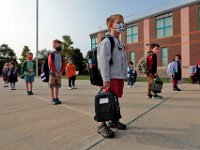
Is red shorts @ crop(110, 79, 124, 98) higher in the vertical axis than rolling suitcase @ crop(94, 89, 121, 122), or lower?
higher

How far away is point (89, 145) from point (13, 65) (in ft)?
40.6

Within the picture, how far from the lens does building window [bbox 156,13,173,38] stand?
34.8 metres

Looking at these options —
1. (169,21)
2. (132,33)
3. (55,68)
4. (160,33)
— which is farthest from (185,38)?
(55,68)

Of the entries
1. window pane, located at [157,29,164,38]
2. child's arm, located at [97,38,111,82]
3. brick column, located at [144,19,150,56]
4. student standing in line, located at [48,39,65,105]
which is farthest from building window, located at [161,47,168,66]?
child's arm, located at [97,38,111,82]

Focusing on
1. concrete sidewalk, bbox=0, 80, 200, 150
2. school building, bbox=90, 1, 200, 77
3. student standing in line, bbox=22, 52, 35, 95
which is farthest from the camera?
school building, bbox=90, 1, 200, 77

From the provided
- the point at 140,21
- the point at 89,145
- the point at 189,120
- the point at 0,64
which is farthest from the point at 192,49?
the point at 0,64

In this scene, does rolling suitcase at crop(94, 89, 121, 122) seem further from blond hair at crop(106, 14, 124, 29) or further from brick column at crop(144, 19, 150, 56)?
brick column at crop(144, 19, 150, 56)

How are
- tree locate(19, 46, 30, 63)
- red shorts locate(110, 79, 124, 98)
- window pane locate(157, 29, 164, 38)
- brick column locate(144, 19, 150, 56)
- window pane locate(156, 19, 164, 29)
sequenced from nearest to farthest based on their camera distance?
red shorts locate(110, 79, 124, 98) → window pane locate(156, 19, 164, 29) → window pane locate(157, 29, 164, 38) → brick column locate(144, 19, 150, 56) → tree locate(19, 46, 30, 63)

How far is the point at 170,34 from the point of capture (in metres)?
35.0

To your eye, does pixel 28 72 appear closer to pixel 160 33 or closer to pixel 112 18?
pixel 112 18

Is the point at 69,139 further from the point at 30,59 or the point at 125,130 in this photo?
the point at 30,59

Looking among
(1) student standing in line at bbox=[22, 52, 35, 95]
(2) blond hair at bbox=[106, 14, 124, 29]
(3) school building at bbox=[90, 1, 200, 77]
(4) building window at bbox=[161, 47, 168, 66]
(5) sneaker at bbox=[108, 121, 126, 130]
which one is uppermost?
(3) school building at bbox=[90, 1, 200, 77]

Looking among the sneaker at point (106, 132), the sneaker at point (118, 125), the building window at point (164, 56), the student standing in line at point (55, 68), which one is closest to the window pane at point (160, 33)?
the building window at point (164, 56)

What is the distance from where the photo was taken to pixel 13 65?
14.4 m
